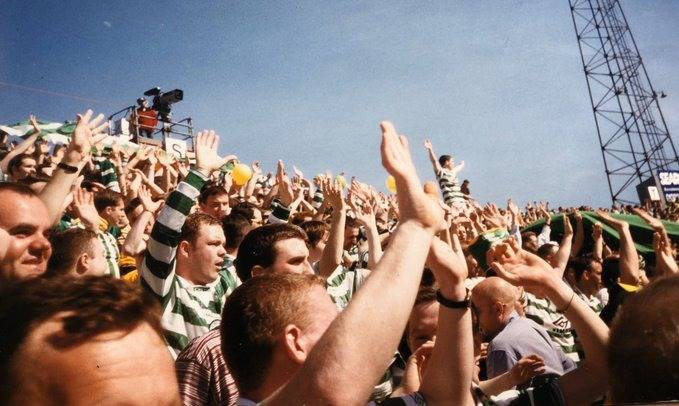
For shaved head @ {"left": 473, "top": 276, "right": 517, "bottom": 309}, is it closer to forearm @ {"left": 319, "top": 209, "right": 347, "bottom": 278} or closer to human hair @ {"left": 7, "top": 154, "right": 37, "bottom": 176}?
forearm @ {"left": 319, "top": 209, "right": 347, "bottom": 278}

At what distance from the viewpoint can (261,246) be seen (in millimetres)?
3188

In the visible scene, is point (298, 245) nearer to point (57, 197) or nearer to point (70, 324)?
point (57, 197)

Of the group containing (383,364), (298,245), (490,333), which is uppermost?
(298,245)

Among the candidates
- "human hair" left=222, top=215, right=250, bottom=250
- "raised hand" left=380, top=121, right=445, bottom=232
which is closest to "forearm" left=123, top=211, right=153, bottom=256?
"human hair" left=222, top=215, right=250, bottom=250

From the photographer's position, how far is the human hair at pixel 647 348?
1114mm

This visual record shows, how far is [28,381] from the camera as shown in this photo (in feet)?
2.98

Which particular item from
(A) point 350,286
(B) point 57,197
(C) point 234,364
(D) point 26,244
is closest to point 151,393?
(C) point 234,364

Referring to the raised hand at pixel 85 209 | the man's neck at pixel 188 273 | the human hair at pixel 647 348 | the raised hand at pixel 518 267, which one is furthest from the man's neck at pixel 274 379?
the raised hand at pixel 85 209

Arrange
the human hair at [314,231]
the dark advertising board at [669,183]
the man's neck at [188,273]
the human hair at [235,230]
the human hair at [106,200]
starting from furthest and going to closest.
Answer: the dark advertising board at [669,183] → the human hair at [106,200] → the human hair at [314,231] → the human hair at [235,230] → the man's neck at [188,273]

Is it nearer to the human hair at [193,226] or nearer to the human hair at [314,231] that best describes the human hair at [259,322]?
the human hair at [193,226]

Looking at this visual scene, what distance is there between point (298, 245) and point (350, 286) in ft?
3.17

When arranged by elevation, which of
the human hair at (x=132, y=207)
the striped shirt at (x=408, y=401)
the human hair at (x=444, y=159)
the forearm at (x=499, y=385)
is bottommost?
the forearm at (x=499, y=385)

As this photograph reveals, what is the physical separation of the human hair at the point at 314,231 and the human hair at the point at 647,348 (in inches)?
144

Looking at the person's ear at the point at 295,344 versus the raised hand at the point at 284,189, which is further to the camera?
the raised hand at the point at 284,189
